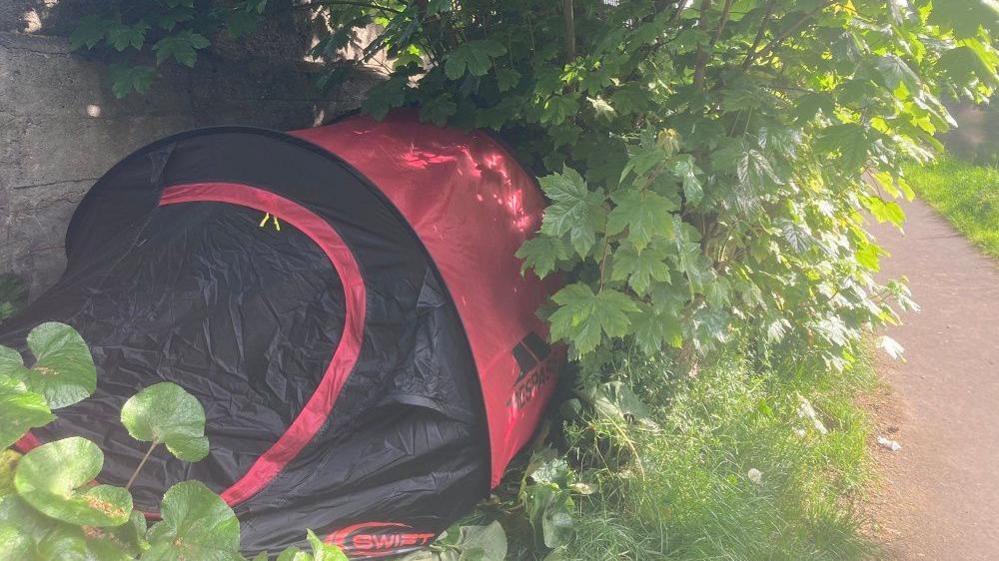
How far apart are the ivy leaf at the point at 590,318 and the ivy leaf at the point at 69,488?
4.31 feet

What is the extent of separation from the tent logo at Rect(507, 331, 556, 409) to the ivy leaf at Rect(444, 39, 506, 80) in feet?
3.33

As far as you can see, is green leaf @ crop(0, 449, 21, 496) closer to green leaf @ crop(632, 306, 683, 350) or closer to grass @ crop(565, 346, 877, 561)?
grass @ crop(565, 346, 877, 561)

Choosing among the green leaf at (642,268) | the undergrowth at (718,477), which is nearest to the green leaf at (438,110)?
the green leaf at (642,268)

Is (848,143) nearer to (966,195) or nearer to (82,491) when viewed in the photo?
(82,491)

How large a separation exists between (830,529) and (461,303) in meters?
1.66

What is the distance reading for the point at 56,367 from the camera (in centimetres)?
175

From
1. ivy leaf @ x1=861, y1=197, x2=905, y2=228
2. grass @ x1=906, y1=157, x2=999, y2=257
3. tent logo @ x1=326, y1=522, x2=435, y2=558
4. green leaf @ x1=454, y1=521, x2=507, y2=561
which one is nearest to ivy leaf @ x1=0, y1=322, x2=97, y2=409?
tent logo @ x1=326, y1=522, x2=435, y2=558

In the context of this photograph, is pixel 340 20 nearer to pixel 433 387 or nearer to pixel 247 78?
pixel 247 78

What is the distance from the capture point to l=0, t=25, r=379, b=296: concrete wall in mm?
2902

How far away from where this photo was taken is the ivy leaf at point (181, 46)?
3.08 metres

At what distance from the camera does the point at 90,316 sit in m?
2.38

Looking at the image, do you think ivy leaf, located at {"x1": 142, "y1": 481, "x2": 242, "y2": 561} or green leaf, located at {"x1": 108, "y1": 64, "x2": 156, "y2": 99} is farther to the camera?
green leaf, located at {"x1": 108, "y1": 64, "x2": 156, "y2": 99}

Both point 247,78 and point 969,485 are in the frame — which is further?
point 247,78

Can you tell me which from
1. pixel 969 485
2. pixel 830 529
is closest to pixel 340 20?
pixel 830 529
